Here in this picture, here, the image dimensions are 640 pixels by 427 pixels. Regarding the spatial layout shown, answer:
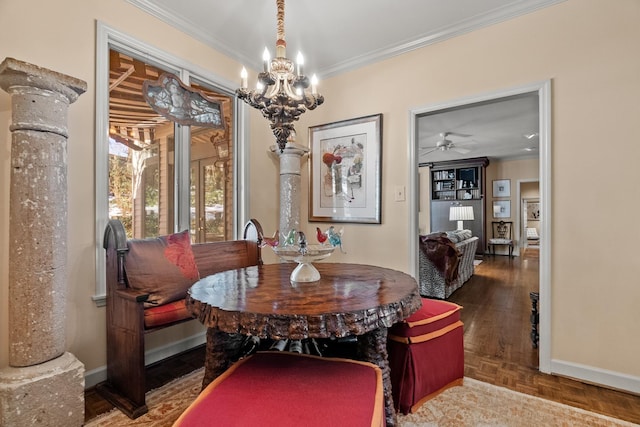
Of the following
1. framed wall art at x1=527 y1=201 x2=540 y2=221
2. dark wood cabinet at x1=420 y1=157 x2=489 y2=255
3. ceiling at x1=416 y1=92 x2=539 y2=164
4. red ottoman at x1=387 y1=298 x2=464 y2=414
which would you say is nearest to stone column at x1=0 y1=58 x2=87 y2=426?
red ottoman at x1=387 y1=298 x2=464 y2=414

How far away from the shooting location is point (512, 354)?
2.41 metres

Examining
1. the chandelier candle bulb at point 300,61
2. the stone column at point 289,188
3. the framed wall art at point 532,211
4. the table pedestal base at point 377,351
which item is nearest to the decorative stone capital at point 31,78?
the chandelier candle bulb at point 300,61

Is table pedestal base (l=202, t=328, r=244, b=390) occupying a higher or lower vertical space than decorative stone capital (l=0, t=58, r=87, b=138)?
lower

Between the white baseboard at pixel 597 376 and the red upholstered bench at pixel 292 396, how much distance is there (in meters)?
1.75

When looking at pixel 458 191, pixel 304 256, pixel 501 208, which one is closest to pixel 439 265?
pixel 304 256

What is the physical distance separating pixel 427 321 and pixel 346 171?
6.17 ft

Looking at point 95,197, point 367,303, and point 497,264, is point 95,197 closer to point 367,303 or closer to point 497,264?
point 367,303

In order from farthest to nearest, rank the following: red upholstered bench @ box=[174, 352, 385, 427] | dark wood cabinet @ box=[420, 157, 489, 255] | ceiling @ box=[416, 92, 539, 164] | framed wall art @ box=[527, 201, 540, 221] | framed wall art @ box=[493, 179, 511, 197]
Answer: framed wall art @ box=[527, 201, 540, 221]
framed wall art @ box=[493, 179, 511, 197]
dark wood cabinet @ box=[420, 157, 489, 255]
ceiling @ box=[416, 92, 539, 164]
red upholstered bench @ box=[174, 352, 385, 427]

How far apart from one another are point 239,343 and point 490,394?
1.50m

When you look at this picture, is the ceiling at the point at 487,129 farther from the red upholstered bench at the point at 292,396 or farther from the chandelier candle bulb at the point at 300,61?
the red upholstered bench at the point at 292,396

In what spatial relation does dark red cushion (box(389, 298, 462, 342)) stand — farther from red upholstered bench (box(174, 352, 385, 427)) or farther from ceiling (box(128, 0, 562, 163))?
ceiling (box(128, 0, 562, 163))

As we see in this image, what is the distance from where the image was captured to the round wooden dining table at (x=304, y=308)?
3.60 feet

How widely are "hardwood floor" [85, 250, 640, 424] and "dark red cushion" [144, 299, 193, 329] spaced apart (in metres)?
0.49

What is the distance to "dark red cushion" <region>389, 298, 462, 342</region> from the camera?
1.64m
